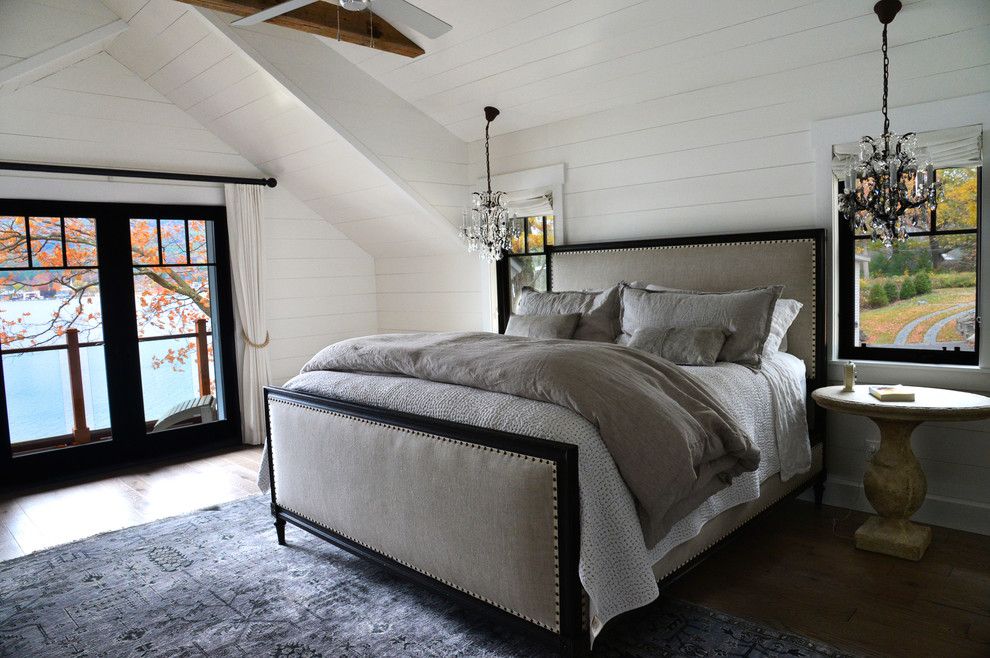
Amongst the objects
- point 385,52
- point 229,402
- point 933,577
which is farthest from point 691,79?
point 229,402

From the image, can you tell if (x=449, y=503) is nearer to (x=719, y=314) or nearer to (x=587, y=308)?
(x=719, y=314)

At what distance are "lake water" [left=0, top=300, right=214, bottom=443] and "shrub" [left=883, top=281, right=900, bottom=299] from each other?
4.71 meters

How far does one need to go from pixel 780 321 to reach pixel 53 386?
4.55m

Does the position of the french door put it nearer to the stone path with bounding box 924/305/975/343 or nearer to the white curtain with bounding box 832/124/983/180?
the white curtain with bounding box 832/124/983/180

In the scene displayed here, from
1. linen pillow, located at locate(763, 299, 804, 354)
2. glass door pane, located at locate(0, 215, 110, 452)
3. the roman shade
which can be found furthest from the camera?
the roman shade

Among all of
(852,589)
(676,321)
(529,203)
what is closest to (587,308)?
(676,321)

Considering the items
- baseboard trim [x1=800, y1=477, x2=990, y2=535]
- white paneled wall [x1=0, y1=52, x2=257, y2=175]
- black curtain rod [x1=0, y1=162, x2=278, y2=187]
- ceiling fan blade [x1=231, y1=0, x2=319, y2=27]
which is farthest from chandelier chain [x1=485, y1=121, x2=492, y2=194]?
baseboard trim [x1=800, y1=477, x2=990, y2=535]

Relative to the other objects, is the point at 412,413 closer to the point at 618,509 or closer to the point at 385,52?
the point at 618,509

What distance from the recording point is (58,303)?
4.59 metres

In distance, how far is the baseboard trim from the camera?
3.20m

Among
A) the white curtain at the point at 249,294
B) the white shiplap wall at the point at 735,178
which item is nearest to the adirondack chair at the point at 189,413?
the white curtain at the point at 249,294

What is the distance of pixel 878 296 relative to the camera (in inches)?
141

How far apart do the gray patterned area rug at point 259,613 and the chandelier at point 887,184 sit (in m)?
1.84

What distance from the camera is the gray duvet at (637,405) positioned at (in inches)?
82.3
